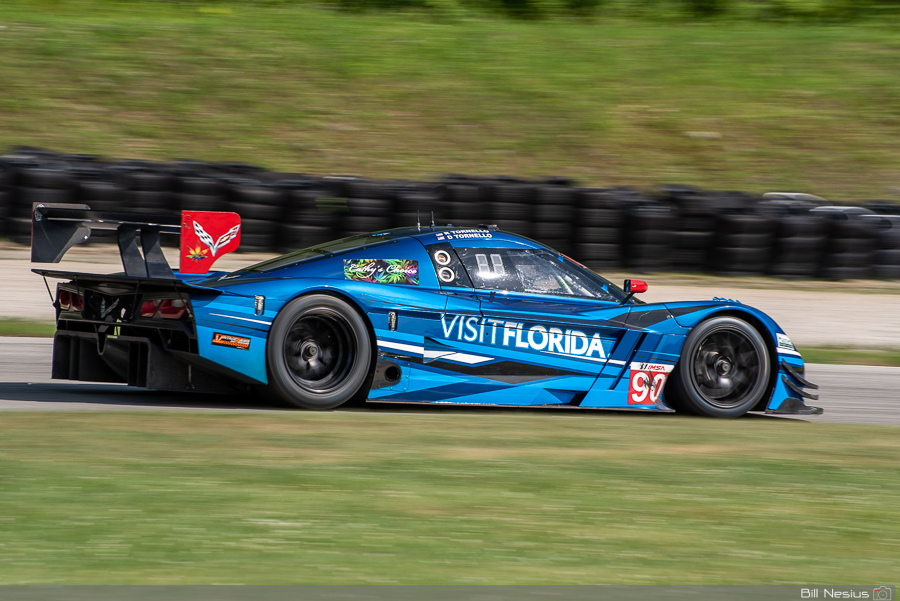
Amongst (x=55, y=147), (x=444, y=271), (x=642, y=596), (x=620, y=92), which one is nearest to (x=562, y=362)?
(x=444, y=271)

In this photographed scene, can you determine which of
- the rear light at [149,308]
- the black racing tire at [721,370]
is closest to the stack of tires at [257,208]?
the rear light at [149,308]

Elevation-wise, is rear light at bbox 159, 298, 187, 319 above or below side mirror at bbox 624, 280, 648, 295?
below

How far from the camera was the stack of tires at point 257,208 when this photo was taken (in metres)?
14.2

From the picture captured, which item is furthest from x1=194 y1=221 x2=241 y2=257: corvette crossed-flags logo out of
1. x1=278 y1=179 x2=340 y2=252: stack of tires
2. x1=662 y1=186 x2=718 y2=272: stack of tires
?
x1=662 y1=186 x2=718 y2=272: stack of tires

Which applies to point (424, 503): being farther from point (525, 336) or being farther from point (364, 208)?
point (364, 208)

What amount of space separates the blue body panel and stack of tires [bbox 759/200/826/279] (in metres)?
7.70

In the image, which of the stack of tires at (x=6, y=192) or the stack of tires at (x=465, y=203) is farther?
the stack of tires at (x=465, y=203)

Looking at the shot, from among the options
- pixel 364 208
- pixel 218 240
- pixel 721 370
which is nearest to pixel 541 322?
pixel 721 370

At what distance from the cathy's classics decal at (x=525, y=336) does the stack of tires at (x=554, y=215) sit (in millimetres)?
7343

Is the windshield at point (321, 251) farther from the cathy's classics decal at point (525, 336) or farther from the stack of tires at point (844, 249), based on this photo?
the stack of tires at point (844, 249)

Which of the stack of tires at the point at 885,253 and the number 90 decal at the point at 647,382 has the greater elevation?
the stack of tires at the point at 885,253

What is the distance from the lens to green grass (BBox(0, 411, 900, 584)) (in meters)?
3.51

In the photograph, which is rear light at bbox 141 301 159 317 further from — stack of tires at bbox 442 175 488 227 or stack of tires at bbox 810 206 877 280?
stack of tires at bbox 810 206 877 280

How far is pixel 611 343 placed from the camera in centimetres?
730
